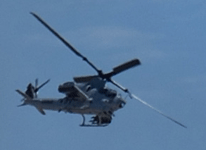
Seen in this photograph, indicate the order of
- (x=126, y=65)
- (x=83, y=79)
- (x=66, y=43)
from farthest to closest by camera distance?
(x=66, y=43), (x=83, y=79), (x=126, y=65)

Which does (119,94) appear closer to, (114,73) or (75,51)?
(114,73)

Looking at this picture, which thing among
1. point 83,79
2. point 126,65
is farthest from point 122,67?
point 83,79

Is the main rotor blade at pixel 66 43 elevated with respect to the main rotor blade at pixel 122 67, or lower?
elevated

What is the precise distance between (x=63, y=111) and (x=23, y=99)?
889 cm

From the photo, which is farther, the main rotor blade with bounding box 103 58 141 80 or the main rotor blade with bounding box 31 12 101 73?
the main rotor blade with bounding box 31 12 101 73

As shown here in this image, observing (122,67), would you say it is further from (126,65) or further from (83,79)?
(83,79)

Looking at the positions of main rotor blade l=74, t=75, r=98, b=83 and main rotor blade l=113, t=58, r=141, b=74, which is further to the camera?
main rotor blade l=74, t=75, r=98, b=83

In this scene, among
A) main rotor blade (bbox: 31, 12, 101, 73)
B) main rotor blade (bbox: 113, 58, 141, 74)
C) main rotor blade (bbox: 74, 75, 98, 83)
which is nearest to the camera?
main rotor blade (bbox: 113, 58, 141, 74)

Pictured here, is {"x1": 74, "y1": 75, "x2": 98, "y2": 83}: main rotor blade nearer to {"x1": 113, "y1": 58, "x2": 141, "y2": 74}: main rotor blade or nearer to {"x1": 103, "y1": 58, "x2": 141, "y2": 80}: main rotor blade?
{"x1": 103, "y1": 58, "x2": 141, "y2": 80}: main rotor blade

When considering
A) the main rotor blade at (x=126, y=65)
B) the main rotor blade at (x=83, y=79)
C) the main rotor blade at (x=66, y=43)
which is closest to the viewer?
the main rotor blade at (x=126, y=65)

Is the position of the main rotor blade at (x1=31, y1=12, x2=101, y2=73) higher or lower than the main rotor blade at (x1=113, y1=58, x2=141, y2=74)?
higher

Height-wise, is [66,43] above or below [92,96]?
above

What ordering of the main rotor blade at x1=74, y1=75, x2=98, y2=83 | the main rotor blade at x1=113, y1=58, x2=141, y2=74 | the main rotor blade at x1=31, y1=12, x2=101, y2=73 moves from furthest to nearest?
the main rotor blade at x1=31, y1=12, x2=101, y2=73 → the main rotor blade at x1=74, y1=75, x2=98, y2=83 → the main rotor blade at x1=113, y1=58, x2=141, y2=74

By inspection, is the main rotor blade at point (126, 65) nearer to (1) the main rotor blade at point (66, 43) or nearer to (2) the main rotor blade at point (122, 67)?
(2) the main rotor blade at point (122, 67)
